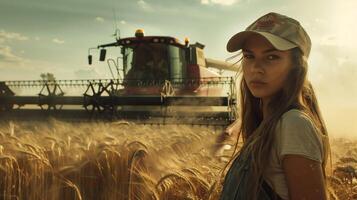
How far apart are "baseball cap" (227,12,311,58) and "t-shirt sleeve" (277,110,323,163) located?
26 centimetres

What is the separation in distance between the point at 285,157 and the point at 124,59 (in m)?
8.47

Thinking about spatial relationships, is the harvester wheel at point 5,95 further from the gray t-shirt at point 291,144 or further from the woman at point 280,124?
the gray t-shirt at point 291,144

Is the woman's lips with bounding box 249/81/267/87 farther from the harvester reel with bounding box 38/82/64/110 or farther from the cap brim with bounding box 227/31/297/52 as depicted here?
the harvester reel with bounding box 38/82/64/110

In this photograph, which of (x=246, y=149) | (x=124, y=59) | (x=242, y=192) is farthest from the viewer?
(x=124, y=59)

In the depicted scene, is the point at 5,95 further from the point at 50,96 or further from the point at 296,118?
the point at 296,118

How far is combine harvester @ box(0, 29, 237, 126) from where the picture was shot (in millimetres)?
6805

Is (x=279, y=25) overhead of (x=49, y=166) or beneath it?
overhead

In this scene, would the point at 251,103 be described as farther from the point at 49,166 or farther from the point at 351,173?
the point at 49,166

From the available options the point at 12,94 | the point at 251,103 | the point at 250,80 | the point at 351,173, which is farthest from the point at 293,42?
the point at 12,94

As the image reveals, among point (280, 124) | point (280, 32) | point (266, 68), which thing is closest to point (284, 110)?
point (280, 124)

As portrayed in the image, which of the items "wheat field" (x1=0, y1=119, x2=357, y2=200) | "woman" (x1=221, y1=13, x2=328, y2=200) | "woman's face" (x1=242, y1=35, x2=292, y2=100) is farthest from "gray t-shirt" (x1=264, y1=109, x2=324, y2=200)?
"wheat field" (x1=0, y1=119, x2=357, y2=200)

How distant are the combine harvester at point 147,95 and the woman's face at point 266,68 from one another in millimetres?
5016

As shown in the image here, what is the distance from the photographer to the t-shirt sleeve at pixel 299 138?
1142mm

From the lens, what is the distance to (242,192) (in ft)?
4.19
